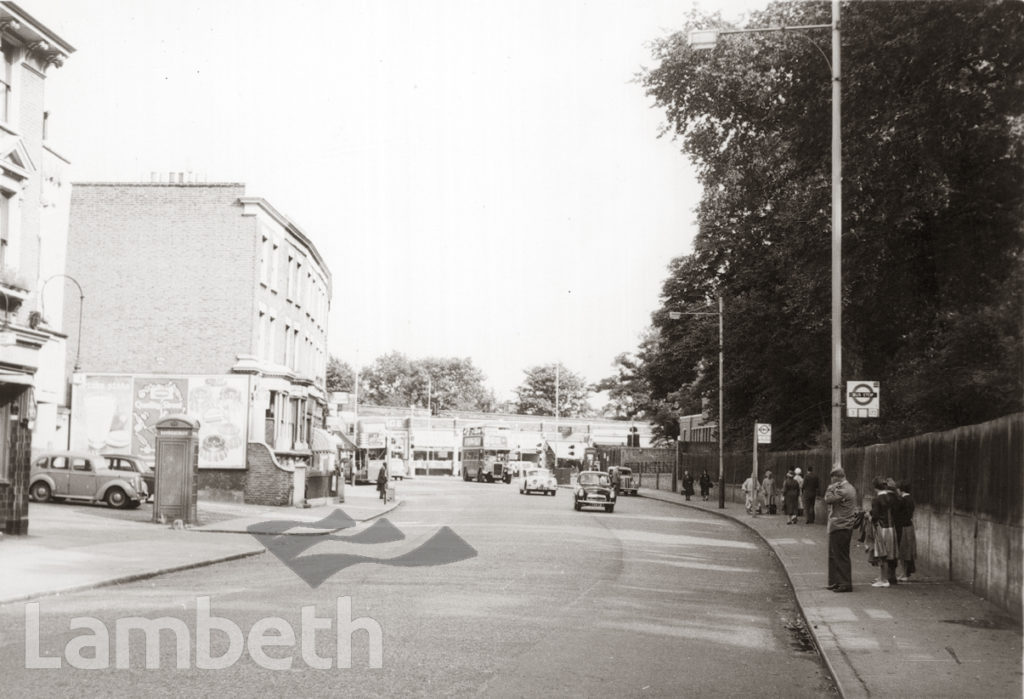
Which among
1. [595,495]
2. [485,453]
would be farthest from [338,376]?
[595,495]

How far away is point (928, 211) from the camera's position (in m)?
25.8

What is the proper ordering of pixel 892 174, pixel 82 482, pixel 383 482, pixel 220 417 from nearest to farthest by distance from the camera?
pixel 892 174 → pixel 82 482 → pixel 220 417 → pixel 383 482

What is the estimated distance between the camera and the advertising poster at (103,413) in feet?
129

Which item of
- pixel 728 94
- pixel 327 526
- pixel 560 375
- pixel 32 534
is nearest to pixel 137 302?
pixel 327 526

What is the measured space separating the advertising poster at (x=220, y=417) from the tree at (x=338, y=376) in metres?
99.5

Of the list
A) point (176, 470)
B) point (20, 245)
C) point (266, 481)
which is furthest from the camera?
point (266, 481)

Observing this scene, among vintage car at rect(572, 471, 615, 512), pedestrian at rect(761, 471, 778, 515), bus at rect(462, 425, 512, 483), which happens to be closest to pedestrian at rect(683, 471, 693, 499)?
pedestrian at rect(761, 471, 778, 515)

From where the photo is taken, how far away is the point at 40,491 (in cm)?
3241

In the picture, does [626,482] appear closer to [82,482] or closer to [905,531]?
[82,482]

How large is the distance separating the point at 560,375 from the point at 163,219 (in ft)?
368

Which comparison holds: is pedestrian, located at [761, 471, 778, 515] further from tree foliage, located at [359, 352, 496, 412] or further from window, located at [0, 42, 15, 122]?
tree foliage, located at [359, 352, 496, 412]

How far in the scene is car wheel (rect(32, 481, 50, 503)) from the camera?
32406mm

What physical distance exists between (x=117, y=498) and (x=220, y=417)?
23.2 ft

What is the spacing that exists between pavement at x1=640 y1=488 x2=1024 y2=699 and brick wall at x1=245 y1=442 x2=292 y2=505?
21.8m
